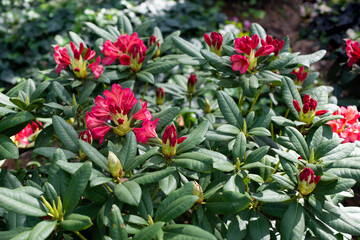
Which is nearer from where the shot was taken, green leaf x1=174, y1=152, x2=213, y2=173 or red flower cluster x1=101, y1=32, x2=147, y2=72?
green leaf x1=174, y1=152, x2=213, y2=173

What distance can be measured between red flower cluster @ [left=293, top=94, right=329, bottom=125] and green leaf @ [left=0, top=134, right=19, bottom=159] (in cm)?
103

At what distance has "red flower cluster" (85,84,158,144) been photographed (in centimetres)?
114

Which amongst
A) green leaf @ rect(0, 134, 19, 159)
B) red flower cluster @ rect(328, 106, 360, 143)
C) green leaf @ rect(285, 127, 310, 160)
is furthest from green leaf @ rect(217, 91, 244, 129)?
green leaf @ rect(0, 134, 19, 159)

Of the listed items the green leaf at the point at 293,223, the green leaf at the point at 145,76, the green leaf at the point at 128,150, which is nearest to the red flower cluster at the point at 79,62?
the green leaf at the point at 145,76

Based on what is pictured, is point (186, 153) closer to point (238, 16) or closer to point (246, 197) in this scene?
point (246, 197)

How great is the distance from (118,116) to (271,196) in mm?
565

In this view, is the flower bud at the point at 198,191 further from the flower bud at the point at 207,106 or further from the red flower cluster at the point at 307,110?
the flower bud at the point at 207,106

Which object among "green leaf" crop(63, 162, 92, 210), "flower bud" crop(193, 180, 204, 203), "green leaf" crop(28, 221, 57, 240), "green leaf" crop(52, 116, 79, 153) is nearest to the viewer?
"green leaf" crop(28, 221, 57, 240)

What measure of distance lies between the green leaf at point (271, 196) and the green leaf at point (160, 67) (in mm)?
687

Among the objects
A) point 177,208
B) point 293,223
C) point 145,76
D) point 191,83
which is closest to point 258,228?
point 293,223

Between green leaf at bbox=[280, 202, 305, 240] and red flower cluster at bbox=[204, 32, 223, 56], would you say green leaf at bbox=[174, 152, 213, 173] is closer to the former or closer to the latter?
green leaf at bbox=[280, 202, 305, 240]

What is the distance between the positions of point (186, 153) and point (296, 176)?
1.18ft

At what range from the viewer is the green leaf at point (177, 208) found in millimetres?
911

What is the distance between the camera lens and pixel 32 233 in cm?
86
